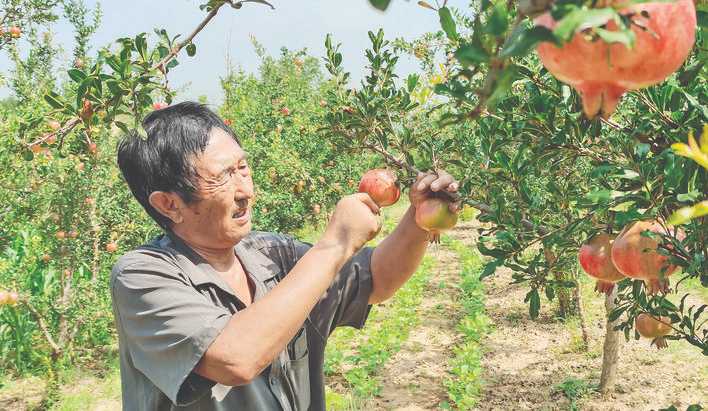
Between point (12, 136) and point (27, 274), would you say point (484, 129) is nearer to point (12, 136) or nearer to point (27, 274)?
point (12, 136)

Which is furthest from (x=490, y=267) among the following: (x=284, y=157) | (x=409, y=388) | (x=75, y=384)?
(x=284, y=157)

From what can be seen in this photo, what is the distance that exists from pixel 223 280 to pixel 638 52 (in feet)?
4.00

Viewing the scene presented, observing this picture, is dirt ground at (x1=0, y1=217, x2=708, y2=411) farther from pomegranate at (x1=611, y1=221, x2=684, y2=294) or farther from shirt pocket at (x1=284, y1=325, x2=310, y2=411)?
pomegranate at (x1=611, y1=221, x2=684, y2=294)

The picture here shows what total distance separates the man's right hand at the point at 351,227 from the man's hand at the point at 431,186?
14cm

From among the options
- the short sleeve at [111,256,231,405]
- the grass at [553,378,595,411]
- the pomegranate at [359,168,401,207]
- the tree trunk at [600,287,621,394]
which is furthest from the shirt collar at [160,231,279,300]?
the grass at [553,378,595,411]

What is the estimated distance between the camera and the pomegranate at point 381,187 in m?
1.45

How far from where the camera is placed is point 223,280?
1475 mm

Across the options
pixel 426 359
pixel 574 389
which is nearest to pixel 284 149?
pixel 426 359

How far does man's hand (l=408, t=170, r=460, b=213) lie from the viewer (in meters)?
1.32

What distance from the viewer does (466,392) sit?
3.67m

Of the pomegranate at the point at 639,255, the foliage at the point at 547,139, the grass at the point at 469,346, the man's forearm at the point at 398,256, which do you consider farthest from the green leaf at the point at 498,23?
the grass at the point at 469,346

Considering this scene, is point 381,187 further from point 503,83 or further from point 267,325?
point 503,83

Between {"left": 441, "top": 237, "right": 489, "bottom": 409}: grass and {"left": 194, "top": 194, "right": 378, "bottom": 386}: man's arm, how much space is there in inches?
106

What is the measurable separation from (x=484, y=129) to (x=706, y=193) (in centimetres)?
50
